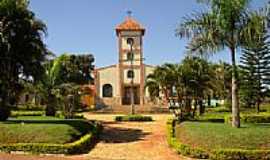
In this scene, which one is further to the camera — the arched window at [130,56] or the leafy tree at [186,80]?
the arched window at [130,56]

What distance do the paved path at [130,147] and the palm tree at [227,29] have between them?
381cm

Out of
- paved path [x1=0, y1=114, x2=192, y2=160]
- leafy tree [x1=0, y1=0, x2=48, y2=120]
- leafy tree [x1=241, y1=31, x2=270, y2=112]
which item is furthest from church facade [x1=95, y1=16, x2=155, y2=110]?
leafy tree [x1=0, y1=0, x2=48, y2=120]

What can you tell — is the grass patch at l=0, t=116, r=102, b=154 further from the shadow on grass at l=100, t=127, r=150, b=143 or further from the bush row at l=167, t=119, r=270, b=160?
the bush row at l=167, t=119, r=270, b=160

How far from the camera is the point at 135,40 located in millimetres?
53125

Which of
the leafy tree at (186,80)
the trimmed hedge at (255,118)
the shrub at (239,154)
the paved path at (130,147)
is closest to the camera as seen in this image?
the shrub at (239,154)

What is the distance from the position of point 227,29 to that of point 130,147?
684 centimetres

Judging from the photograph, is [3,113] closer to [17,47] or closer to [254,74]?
[17,47]

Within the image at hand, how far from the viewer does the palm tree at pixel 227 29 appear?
2069 cm

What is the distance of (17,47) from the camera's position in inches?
939

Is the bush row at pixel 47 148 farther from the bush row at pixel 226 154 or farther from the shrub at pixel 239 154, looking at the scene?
the shrub at pixel 239 154

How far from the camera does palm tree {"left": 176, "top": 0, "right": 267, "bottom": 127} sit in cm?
2069

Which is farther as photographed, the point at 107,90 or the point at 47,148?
the point at 107,90

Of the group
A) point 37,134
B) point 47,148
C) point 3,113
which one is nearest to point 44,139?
point 37,134

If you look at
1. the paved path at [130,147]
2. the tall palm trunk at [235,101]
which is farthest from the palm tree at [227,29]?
the paved path at [130,147]
